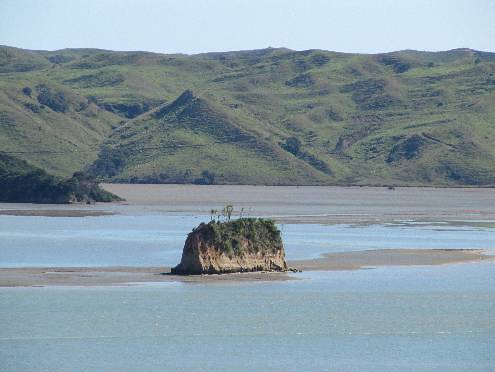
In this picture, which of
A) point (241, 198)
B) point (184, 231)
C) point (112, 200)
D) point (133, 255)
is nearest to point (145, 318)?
point (133, 255)

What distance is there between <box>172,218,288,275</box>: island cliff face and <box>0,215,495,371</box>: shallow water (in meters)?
2.70

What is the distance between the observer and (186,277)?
7294 cm

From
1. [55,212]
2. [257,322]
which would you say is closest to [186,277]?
[257,322]

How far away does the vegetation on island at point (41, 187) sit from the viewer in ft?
580

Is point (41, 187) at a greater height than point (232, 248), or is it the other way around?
point (41, 187)

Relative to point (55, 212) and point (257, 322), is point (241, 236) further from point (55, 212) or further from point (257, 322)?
point (55, 212)

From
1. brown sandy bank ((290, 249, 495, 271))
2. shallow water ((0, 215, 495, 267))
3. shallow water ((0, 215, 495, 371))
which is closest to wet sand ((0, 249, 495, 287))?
brown sandy bank ((290, 249, 495, 271))

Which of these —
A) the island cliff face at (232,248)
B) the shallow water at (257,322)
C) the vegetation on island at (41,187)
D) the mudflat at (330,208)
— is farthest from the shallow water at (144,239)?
the vegetation on island at (41,187)

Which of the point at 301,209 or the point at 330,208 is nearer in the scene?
the point at 301,209

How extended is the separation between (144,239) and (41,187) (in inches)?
2876

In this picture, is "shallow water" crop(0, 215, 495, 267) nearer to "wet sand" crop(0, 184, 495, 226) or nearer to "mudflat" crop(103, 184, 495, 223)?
"wet sand" crop(0, 184, 495, 226)

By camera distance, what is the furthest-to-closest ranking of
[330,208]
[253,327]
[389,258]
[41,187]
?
[41,187] < [330,208] < [389,258] < [253,327]

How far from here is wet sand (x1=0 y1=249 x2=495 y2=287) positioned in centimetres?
7212

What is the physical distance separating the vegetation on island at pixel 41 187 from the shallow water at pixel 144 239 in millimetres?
35345
